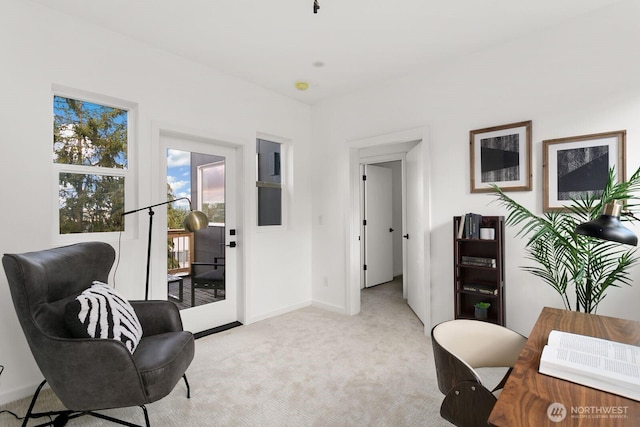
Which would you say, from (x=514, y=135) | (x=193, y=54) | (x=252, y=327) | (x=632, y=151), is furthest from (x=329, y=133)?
(x=632, y=151)

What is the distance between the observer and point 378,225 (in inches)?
214

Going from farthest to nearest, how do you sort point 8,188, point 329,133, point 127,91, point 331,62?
1. point 329,133
2. point 331,62
3. point 127,91
4. point 8,188

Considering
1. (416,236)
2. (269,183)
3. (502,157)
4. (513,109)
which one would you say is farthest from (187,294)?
(513,109)

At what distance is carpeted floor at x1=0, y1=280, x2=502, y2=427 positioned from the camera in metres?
1.98

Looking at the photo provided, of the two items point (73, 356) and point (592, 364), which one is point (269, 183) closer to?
point (73, 356)

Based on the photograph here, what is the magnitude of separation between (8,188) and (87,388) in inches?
59.2

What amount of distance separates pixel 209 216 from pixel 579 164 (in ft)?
11.0

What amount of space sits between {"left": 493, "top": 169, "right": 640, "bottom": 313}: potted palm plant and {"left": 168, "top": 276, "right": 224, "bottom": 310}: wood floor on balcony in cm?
288

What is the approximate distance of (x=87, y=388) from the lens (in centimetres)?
160

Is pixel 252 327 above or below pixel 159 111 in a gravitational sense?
below

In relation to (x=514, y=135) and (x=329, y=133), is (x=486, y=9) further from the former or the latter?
(x=329, y=133)

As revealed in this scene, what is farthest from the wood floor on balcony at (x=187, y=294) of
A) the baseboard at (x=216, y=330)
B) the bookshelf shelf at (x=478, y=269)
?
the bookshelf shelf at (x=478, y=269)

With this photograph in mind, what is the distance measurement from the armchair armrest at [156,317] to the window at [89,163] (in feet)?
3.00

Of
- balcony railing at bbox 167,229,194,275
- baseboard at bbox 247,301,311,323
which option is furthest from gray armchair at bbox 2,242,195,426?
baseboard at bbox 247,301,311,323
